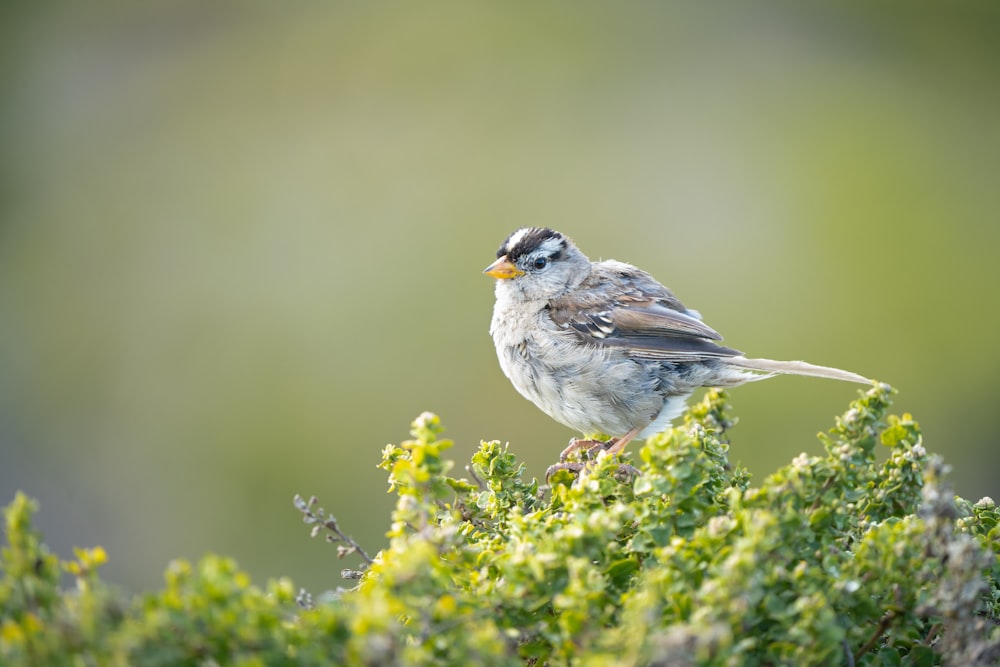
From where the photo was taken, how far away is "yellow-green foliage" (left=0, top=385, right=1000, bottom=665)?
1823mm

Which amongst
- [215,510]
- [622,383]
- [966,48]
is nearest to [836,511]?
[622,383]

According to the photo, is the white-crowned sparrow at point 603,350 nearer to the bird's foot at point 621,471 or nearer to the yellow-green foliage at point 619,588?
the bird's foot at point 621,471

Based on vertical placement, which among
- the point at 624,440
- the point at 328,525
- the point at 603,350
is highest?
the point at 603,350

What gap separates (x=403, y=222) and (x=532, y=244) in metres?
5.28

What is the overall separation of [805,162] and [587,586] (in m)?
9.11

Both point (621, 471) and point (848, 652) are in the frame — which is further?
point (621, 471)

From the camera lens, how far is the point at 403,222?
398 inches

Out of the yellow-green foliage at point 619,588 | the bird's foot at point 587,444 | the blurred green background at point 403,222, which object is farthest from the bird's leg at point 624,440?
the blurred green background at point 403,222

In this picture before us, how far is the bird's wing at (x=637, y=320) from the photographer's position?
4484mm

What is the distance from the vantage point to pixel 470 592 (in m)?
2.33

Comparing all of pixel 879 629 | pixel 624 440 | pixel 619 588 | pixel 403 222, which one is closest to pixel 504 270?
pixel 624 440

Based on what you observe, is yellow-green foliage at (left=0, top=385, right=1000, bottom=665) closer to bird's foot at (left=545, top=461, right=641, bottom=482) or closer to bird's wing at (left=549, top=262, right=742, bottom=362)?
bird's foot at (left=545, top=461, right=641, bottom=482)

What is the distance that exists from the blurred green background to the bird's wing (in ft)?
11.3

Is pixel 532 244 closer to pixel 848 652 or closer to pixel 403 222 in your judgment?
pixel 848 652
